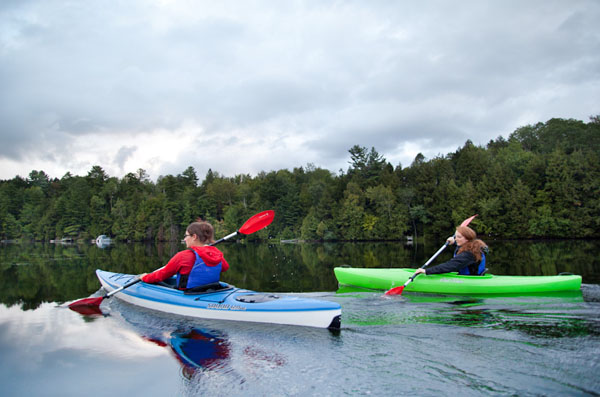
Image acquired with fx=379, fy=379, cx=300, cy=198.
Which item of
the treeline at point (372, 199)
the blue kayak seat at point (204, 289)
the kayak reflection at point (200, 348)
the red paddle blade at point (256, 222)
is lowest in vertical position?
the kayak reflection at point (200, 348)

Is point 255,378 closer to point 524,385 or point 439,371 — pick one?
point 439,371

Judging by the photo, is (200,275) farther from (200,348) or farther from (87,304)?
(87,304)

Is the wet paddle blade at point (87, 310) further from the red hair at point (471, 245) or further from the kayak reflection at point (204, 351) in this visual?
the red hair at point (471, 245)

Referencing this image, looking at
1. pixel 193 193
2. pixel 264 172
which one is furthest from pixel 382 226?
pixel 264 172

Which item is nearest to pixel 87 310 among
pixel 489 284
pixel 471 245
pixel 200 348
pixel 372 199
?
pixel 200 348

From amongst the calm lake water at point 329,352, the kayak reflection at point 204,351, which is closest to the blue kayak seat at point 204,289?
the calm lake water at point 329,352

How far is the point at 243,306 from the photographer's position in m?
5.31

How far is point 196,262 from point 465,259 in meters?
4.98

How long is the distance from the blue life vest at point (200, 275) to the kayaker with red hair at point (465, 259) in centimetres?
390

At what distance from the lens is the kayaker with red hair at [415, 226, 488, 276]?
284 inches

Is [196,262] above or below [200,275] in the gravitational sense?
above

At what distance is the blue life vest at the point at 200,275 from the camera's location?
5.65m

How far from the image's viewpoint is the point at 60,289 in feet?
30.5

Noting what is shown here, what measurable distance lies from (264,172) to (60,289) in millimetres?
74035
